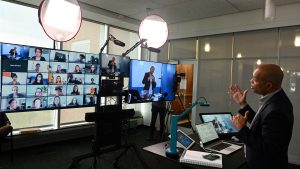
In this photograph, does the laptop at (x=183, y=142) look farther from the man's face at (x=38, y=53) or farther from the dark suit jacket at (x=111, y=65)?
the man's face at (x=38, y=53)

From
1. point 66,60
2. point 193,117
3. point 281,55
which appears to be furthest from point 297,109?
point 66,60

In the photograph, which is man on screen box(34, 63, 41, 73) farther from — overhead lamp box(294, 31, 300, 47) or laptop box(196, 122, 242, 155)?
overhead lamp box(294, 31, 300, 47)

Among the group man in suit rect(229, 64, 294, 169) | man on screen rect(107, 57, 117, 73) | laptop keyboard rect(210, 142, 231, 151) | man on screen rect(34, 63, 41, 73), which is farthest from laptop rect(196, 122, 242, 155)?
man on screen rect(34, 63, 41, 73)

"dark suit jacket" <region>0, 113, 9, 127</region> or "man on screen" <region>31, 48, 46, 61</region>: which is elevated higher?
"man on screen" <region>31, 48, 46, 61</region>

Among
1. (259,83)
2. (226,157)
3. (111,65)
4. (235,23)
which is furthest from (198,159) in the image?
(235,23)

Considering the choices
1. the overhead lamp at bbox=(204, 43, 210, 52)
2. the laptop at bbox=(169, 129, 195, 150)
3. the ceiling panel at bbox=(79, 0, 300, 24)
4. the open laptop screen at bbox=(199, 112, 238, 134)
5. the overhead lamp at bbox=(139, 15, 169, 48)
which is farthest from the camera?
the overhead lamp at bbox=(204, 43, 210, 52)

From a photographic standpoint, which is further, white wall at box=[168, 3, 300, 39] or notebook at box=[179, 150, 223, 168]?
white wall at box=[168, 3, 300, 39]

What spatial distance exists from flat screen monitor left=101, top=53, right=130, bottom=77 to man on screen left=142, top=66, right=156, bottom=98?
1.13ft

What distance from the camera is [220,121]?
2.46 metres

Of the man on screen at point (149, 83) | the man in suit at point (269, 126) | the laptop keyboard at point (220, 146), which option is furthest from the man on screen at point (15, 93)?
the man in suit at point (269, 126)

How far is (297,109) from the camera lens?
396 cm

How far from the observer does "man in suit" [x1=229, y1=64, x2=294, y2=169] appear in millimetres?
1370

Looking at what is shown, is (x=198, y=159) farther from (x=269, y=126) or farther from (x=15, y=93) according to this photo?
(x=15, y=93)

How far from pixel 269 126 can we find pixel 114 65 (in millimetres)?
2734
